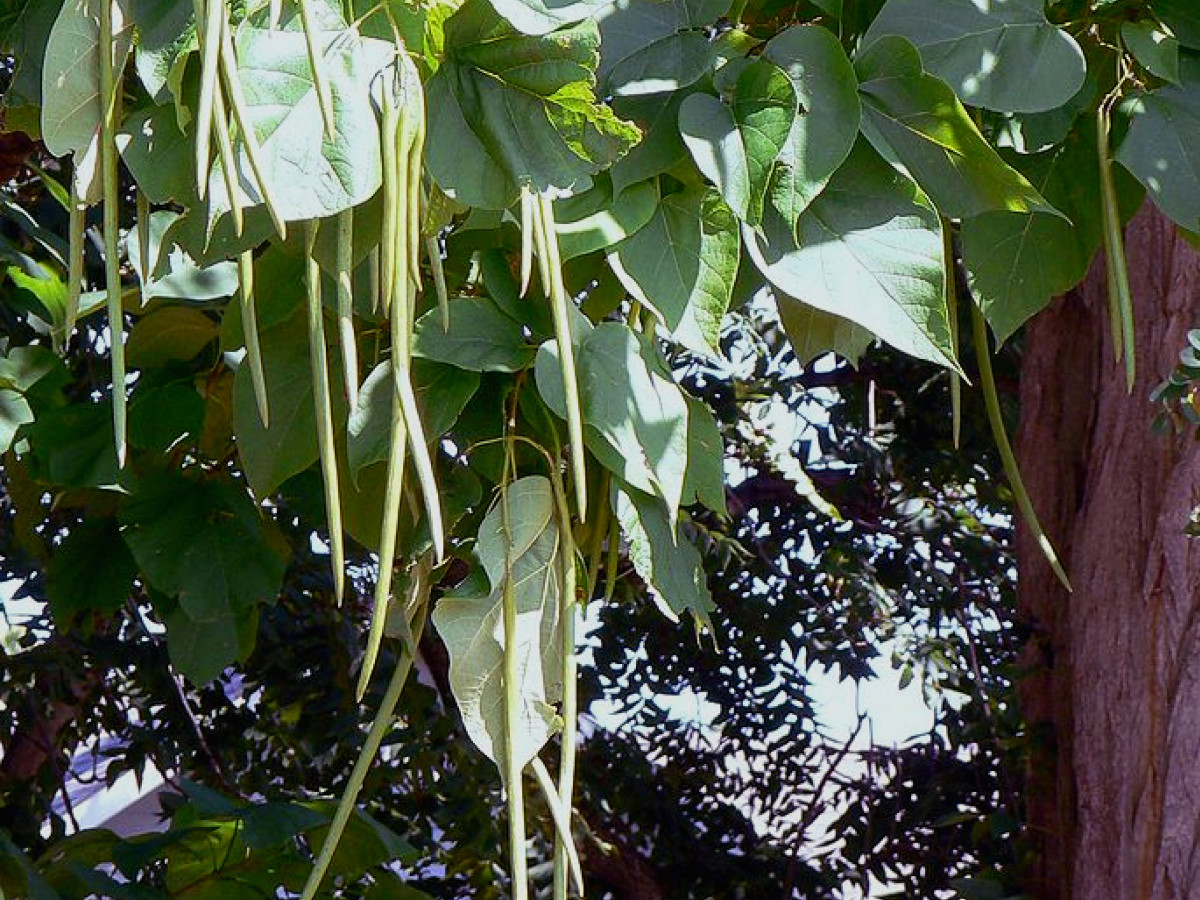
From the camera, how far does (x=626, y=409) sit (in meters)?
0.48

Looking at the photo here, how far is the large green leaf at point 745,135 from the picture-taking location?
0.46m

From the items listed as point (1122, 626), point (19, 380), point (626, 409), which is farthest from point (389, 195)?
point (1122, 626)

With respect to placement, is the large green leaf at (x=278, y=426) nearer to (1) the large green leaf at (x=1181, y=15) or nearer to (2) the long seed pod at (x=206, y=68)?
(2) the long seed pod at (x=206, y=68)

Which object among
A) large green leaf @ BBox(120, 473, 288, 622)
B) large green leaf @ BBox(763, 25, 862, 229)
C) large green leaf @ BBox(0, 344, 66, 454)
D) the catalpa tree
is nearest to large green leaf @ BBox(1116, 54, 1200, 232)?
the catalpa tree

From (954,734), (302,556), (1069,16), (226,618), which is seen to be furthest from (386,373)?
(954,734)

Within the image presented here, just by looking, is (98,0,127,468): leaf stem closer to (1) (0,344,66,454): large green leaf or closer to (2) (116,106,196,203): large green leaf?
(2) (116,106,196,203): large green leaf

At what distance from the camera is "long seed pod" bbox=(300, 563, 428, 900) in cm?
46

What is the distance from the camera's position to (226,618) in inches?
34.4

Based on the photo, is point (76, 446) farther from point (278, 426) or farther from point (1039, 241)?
point (1039, 241)

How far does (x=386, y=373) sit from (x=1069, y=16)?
0.93 ft

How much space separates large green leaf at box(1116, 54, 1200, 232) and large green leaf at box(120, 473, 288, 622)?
1.68 feet

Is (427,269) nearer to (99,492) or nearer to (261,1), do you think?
(261,1)

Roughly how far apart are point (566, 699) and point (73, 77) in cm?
22

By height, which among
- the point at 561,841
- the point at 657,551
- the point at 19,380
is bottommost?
the point at 561,841
